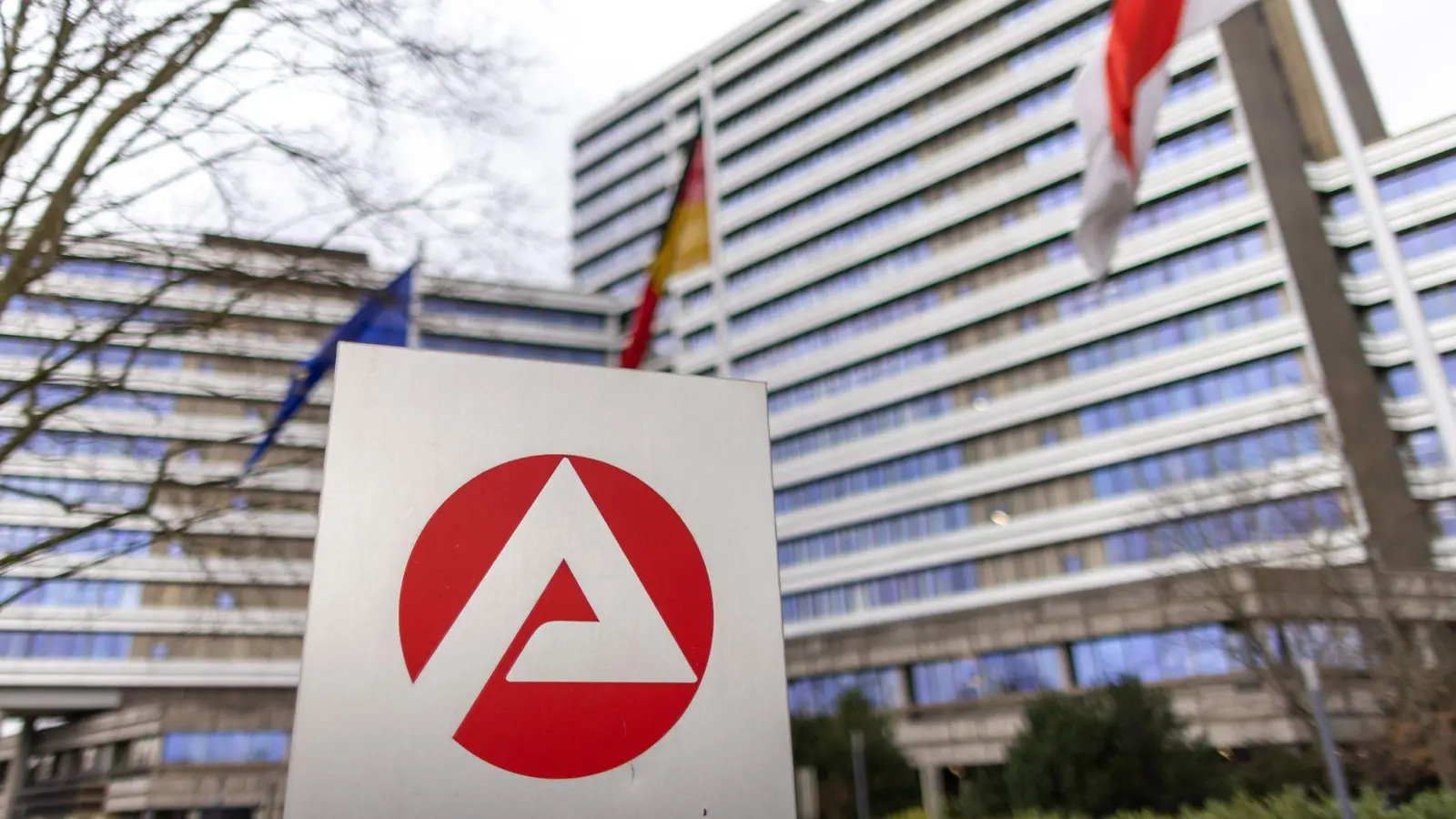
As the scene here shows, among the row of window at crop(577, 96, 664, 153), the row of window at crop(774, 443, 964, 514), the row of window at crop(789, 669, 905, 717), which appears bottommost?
the row of window at crop(789, 669, 905, 717)

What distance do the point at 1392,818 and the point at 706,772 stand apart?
42.1ft

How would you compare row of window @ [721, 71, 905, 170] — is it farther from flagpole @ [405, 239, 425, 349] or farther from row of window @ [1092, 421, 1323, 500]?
flagpole @ [405, 239, 425, 349]

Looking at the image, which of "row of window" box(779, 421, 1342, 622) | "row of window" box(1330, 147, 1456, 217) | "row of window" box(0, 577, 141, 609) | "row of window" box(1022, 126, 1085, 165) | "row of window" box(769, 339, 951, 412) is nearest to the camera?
"row of window" box(779, 421, 1342, 622)

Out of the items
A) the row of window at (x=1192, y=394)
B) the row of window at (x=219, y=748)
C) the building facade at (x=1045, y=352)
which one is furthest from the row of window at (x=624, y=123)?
the row of window at (x=219, y=748)

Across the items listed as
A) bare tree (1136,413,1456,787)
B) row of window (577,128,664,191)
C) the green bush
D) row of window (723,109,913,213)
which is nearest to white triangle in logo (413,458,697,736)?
the green bush

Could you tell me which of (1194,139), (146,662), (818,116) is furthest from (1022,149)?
(146,662)

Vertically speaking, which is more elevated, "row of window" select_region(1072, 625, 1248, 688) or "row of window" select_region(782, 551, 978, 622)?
"row of window" select_region(782, 551, 978, 622)

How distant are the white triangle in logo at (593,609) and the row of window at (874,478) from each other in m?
46.1

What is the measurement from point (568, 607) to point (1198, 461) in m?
44.1

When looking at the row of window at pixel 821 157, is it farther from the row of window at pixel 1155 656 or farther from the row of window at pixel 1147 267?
the row of window at pixel 1155 656

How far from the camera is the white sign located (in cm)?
279

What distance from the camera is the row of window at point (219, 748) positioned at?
48.7 meters

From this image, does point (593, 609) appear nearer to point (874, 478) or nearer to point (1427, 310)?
point (1427, 310)

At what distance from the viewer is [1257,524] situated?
82.1 ft
